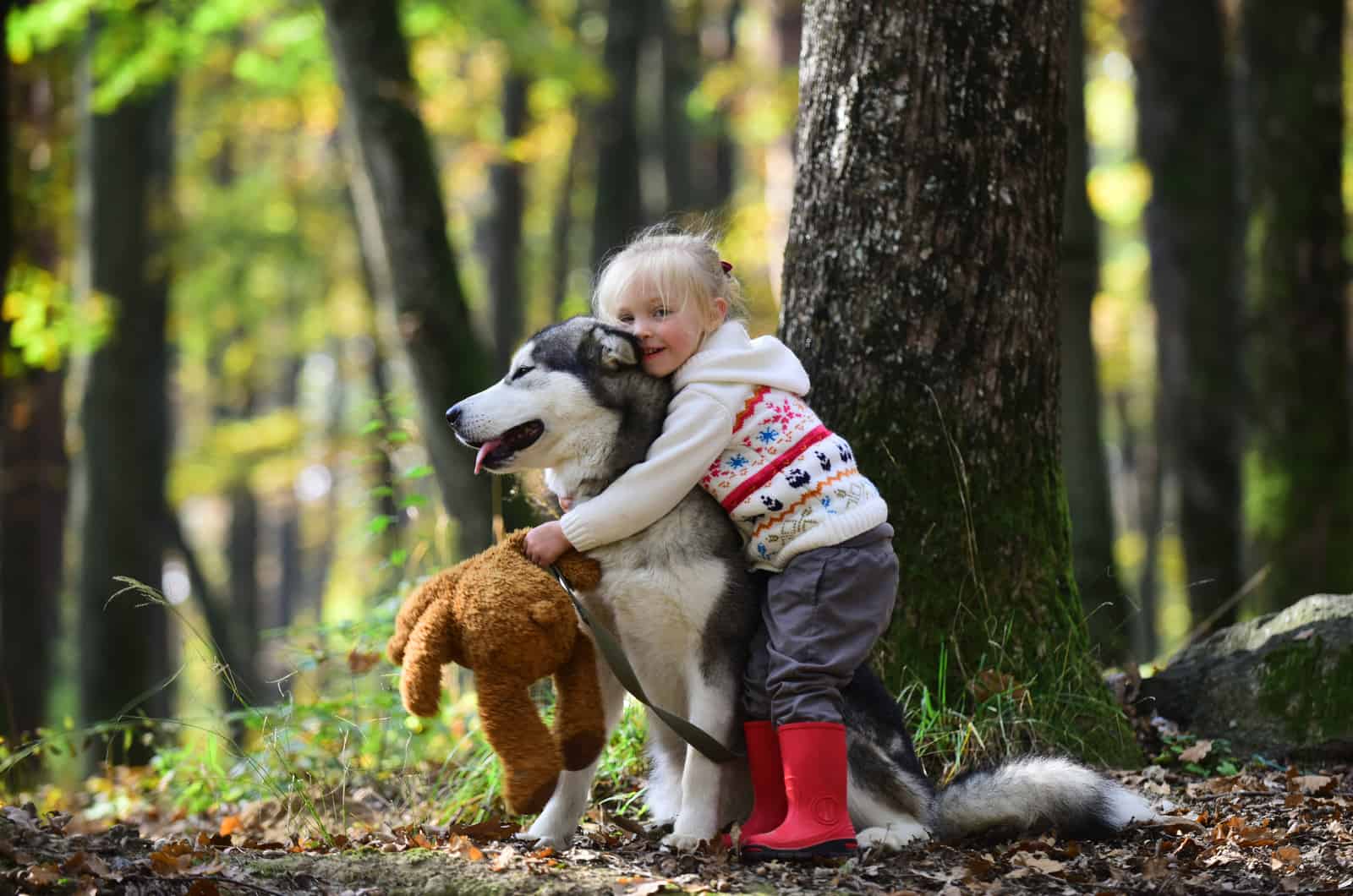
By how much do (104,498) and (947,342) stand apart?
320 inches

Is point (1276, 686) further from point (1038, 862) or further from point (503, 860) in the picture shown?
point (503, 860)

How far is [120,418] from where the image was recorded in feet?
35.8

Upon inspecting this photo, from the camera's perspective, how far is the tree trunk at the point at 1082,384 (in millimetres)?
7680

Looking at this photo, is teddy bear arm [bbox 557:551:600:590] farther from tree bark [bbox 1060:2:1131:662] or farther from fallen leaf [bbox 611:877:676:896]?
tree bark [bbox 1060:2:1131:662]

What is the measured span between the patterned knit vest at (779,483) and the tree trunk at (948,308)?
3.09 ft

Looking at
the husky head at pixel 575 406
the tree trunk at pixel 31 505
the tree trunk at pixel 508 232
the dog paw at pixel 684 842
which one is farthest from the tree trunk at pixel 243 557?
the dog paw at pixel 684 842

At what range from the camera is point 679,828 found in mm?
3830

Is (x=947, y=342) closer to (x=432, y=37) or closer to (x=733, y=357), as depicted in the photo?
(x=733, y=357)

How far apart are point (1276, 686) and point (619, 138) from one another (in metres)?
10.5

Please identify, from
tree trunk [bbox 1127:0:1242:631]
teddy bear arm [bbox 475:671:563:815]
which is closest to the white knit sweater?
teddy bear arm [bbox 475:671:563:815]

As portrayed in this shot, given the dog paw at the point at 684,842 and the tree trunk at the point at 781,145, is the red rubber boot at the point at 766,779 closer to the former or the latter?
the dog paw at the point at 684,842

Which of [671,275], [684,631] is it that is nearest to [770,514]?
[684,631]

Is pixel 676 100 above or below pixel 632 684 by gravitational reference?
above

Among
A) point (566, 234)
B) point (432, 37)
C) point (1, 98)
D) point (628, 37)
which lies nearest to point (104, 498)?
point (1, 98)
